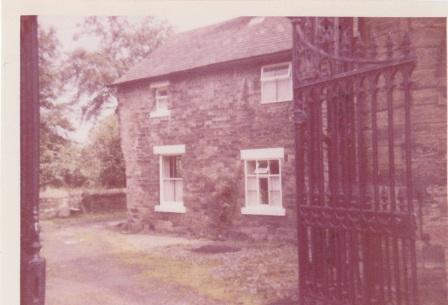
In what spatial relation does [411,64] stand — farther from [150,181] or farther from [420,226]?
[150,181]

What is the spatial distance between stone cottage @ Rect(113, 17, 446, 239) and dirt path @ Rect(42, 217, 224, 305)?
9.2 inches

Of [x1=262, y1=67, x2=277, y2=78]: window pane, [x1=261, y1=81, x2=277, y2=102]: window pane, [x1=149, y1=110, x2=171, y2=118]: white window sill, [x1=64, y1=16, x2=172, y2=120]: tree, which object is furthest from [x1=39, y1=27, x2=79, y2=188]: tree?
[x1=262, y1=67, x2=277, y2=78]: window pane

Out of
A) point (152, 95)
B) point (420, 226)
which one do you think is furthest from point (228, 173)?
point (420, 226)

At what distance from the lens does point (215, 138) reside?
148 inches

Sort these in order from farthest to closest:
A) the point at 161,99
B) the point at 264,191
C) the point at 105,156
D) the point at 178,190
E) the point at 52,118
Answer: the point at 264,191 → the point at 161,99 → the point at 178,190 → the point at 105,156 → the point at 52,118

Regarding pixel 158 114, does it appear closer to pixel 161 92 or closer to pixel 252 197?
pixel 161 92

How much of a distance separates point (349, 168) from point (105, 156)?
1.54 meters

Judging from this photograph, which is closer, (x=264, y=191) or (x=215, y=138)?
(x=215, y=138)

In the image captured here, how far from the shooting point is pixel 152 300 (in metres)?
2.37

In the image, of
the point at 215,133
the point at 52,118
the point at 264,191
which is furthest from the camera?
the point at 264,191

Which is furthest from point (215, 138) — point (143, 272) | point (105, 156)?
point (143, 272)

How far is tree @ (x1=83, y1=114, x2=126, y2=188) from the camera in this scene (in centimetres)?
251

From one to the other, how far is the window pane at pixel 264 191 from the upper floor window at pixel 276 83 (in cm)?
79

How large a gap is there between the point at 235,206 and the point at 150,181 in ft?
3.04
